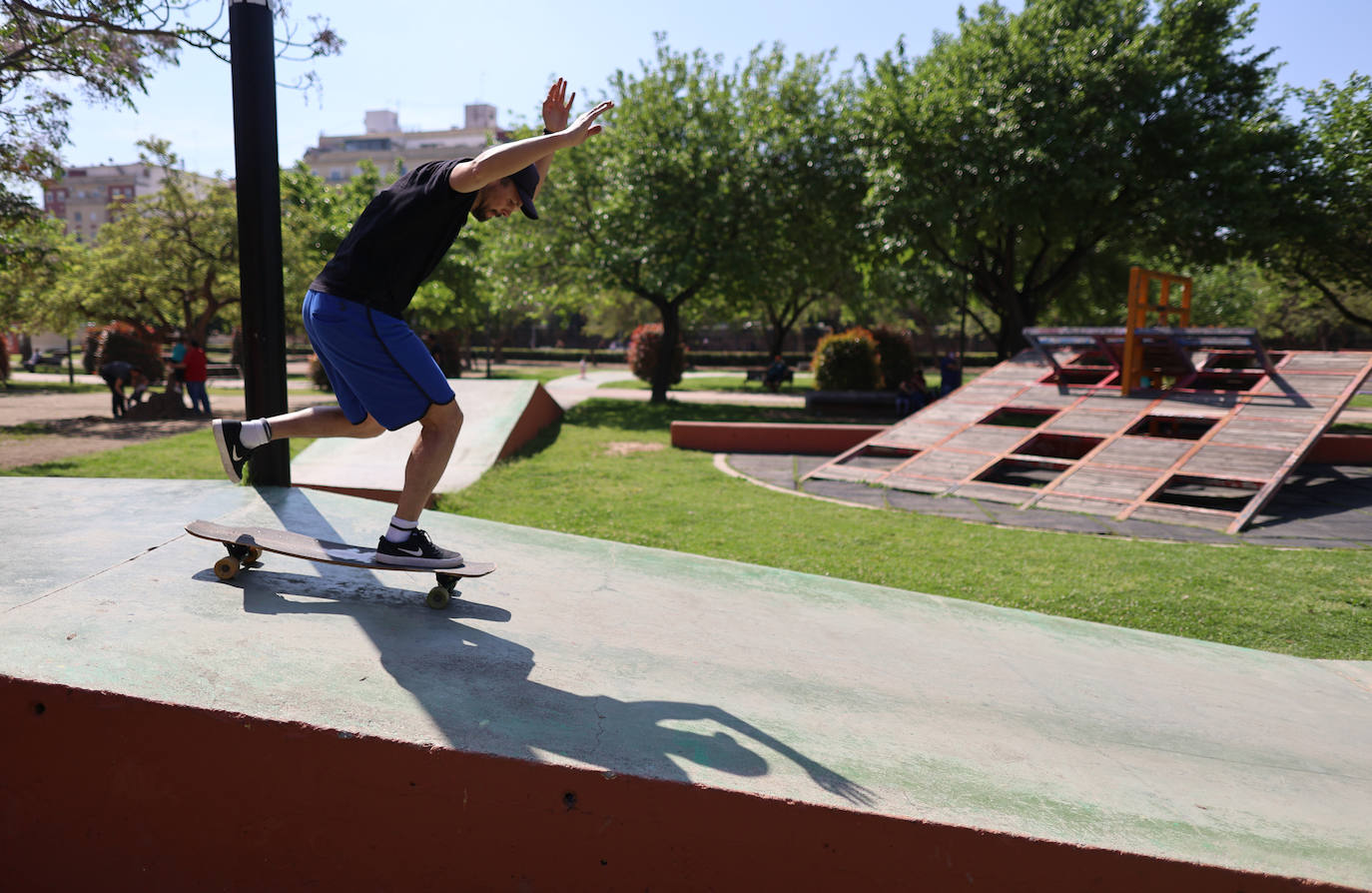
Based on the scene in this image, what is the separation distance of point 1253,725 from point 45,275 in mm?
21969

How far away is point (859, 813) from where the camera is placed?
1910 mm

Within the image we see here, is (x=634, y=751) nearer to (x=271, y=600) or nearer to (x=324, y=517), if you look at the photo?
(x=271, y=600)

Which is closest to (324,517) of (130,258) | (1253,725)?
(1253,725)

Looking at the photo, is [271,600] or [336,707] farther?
[271,600]

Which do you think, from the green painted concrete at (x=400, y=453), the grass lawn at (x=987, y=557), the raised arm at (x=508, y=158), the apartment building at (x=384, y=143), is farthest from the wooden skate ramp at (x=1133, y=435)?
the apartment building at (x=384, y=143)

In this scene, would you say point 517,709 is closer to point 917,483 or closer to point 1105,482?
point 917,483

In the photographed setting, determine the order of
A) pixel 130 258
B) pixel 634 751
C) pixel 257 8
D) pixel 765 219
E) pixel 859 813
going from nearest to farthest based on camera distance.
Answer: pixel 859 813 < pixel 634 751 < pixel 257 8 < pixel 765 219 < pixel 130 258

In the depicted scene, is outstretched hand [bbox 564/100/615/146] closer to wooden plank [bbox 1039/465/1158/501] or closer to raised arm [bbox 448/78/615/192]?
raised arm [bbox 448/78/615/192]

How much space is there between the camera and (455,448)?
1084 centimetres

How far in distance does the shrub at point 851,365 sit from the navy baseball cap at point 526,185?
17.8 metres

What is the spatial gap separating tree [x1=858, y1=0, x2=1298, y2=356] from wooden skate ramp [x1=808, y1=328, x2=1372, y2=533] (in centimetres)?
575

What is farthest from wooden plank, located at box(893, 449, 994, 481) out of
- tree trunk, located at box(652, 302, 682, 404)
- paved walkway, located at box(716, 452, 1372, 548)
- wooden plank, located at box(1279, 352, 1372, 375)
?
tree trunk, located at box(652, 302, 682, 404)

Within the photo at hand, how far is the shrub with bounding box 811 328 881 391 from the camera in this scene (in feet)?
66.5

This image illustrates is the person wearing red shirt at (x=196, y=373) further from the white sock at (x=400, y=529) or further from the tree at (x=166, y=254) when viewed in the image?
the white sock at (x=400, y=529)
